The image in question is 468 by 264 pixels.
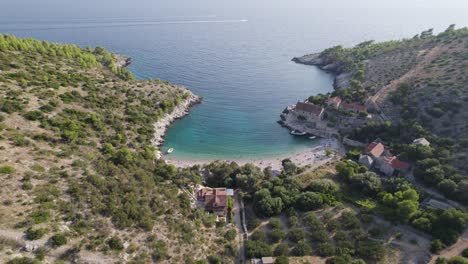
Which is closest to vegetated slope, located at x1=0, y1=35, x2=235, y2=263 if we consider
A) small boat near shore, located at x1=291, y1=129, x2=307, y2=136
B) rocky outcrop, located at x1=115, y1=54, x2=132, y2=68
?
small boat near shore, located at x1=291, y1=129, x2=307, y2=136

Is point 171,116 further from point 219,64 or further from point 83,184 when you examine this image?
point 219,64

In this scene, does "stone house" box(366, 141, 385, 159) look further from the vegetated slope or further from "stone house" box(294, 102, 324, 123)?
the vegetated slope

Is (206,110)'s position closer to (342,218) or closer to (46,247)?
(342,218)

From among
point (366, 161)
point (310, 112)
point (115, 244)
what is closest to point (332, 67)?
point (310, 112)

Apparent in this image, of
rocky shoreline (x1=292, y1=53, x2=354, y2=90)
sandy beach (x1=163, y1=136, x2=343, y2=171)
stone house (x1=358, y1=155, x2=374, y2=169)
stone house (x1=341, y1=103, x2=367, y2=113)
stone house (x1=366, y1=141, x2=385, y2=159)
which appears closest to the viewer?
stone house (x1=358, y1=155, x2=374, y2=169)

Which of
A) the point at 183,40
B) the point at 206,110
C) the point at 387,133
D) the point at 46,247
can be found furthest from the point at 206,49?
the point at 46,247

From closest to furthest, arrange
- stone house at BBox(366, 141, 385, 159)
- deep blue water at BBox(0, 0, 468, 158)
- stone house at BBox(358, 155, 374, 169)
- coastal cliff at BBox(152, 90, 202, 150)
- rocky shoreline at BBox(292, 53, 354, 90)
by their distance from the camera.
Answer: stone house at BBox(358, 155, 374, 169), stone house at BBox(366, 141, 385, 159), coastal cliff at BBox(152, 90, 202, 150), deep blue water at BBox(0, 0, 468, 158), rocky shoreline at BBox(292, 53, 354, 90)

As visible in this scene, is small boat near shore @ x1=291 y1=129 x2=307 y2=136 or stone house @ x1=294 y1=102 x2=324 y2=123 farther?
stone house @ x1=294 y1=102 x2=324 y2=123

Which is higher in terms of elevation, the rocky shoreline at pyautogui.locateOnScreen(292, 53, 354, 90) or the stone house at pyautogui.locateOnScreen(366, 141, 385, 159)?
the rocky shoreline at pyautogui.locateOnScreen(292, 53, 354, 90)
